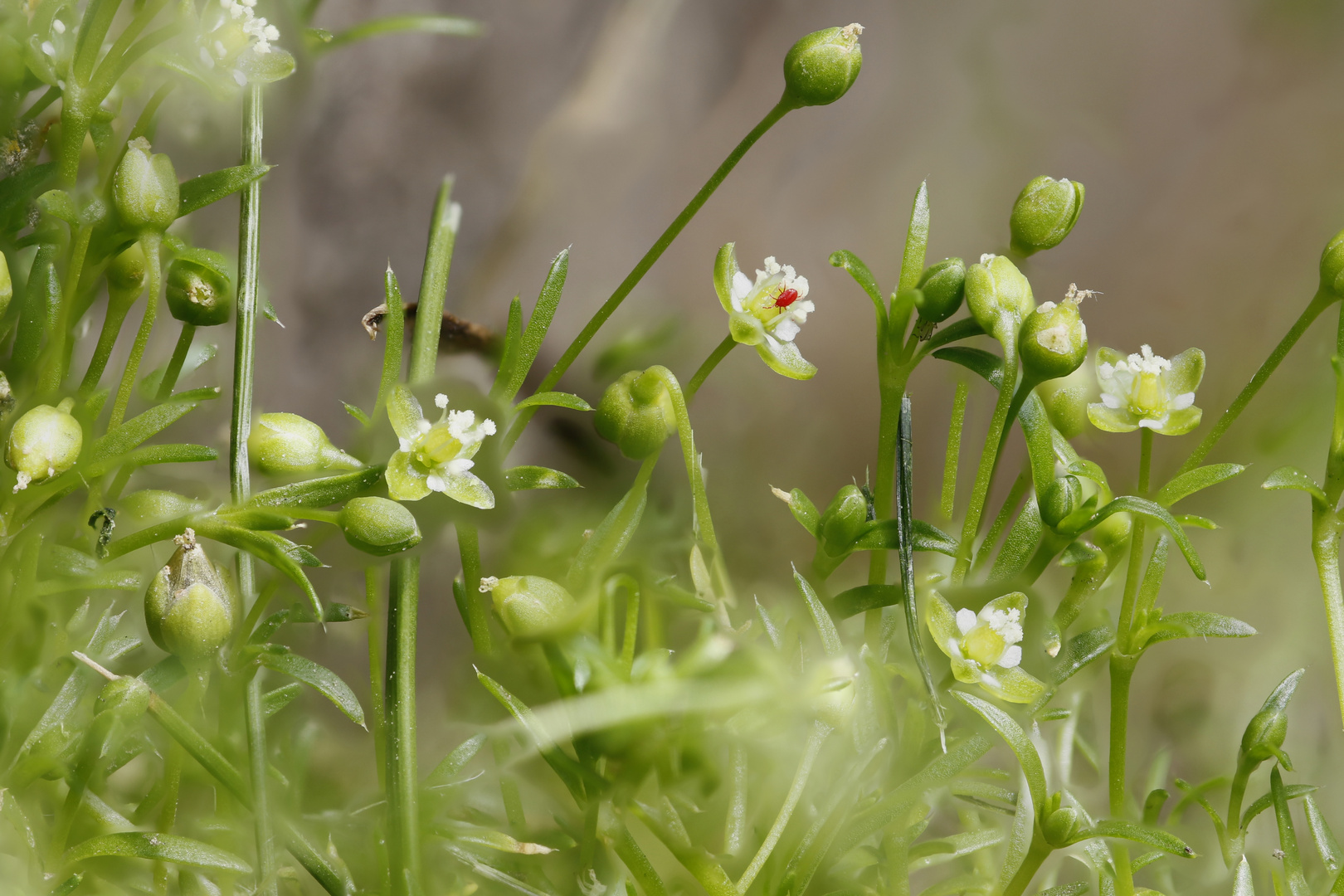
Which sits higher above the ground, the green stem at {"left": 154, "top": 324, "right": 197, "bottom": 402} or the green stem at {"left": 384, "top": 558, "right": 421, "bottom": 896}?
the green stem at {"left": 154, "top": 324, "right": 197, "bottom": 402}

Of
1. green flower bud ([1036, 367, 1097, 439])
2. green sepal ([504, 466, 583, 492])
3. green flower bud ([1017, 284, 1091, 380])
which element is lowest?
green sepal ([504, 466, 583, 492])

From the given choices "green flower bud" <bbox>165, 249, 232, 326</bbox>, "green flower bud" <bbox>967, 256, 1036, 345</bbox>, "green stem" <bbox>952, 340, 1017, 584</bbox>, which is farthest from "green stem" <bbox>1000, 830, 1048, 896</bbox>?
"green flower bud" <bbox>165, 249, 232, 326</bbox>

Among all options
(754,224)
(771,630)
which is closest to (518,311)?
(771,630)

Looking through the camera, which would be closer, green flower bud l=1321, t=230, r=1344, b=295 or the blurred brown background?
green flower bud l=1321, t=230, r=1344, b=295

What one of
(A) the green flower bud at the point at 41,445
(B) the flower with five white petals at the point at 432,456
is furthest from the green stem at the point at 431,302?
(A) the green flower bud at the point at 41,445

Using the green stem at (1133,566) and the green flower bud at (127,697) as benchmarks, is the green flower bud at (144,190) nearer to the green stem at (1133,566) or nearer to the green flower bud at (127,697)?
the green flower bud at (127,697)

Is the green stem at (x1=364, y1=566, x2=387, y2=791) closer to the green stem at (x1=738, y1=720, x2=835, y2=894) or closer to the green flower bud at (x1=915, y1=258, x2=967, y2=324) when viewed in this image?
the green stem at (x1=738, y1=720, x2=835, y2=894)

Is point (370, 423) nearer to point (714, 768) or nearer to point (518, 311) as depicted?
point (518, 311)
